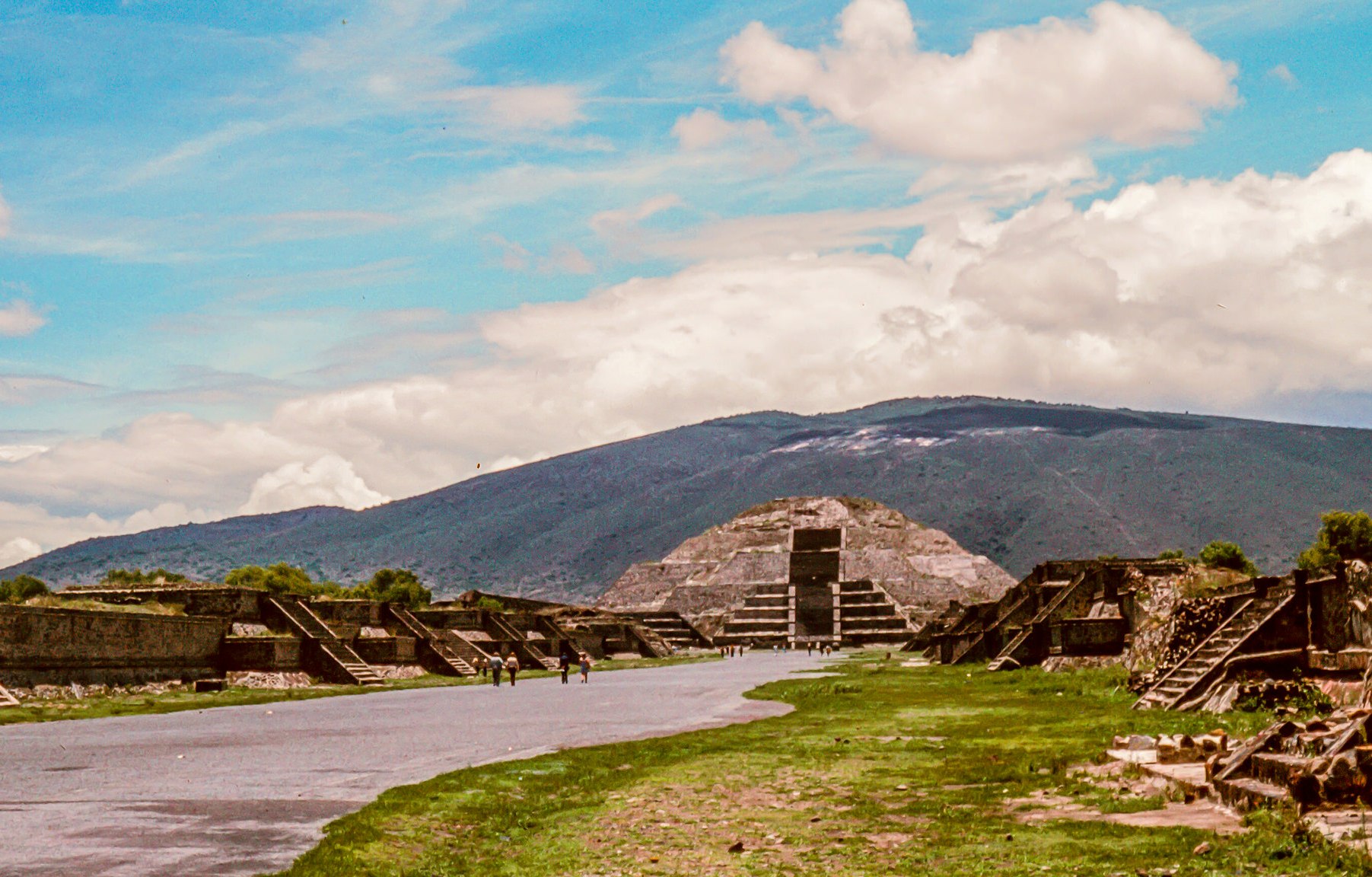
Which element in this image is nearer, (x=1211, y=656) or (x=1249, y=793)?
(x=1249, y=793)

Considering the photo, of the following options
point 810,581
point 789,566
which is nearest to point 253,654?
point 810,581

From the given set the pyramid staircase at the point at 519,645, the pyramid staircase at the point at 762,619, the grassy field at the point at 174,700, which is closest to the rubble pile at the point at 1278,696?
the grassy field at the point at 174,700

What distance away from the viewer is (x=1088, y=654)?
41.9 m

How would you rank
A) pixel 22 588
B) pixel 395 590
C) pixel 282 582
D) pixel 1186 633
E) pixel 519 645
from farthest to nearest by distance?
pixel 395 590 → pixel 282 582 → pixel 22 588 → pixel 519 645 → pixel 1186 633

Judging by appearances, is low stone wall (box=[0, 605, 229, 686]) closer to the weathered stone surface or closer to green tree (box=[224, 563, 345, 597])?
green tree (box=[224, 563, 345, 597])

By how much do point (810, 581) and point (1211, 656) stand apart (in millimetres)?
110727

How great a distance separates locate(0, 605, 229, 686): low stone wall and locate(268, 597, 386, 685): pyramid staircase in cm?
347

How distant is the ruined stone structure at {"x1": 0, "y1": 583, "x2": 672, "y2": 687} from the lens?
39.0 m

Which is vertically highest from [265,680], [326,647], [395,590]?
[395,590]

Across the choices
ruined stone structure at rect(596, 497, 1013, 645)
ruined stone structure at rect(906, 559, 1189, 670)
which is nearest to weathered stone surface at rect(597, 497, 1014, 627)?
ruined stone structure at rect(596, 497, 1013, 645)

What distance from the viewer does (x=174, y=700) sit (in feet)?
130

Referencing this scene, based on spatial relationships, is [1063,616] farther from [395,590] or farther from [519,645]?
[395,590]

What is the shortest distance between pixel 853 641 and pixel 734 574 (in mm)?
26847

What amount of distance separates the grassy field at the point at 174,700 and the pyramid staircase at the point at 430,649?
1797mm
